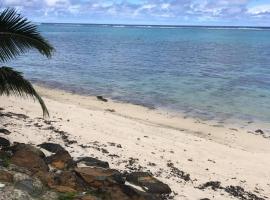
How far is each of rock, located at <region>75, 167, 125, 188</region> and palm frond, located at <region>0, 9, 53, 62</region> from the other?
7.99 ft

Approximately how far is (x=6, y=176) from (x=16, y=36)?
Answer: 2.55 meters

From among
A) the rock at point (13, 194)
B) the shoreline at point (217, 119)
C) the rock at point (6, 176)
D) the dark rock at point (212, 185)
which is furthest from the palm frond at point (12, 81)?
the shoreline at point (217, 119)

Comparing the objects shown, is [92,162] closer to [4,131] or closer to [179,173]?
[179,173]

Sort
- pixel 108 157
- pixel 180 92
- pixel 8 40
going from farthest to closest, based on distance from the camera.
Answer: pixel 180 92 → pixel 108 157 → pixel 8 40

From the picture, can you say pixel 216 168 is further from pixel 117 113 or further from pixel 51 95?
pixel 51 95

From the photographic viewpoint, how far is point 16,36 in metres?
8.45

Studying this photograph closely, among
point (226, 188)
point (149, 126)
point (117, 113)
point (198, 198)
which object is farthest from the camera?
point (117, 113)

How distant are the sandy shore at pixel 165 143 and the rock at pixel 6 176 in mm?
3693

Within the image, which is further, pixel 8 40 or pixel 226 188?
pixel 226 188

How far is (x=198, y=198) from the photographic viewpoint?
990 cm

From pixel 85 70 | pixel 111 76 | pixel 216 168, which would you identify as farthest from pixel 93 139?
pixel 85 70

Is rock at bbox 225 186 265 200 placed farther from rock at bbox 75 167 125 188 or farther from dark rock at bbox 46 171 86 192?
dark rock at bbox 46 171 86 192

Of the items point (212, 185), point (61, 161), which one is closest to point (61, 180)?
point (61, 161)

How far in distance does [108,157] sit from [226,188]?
3231 mm
